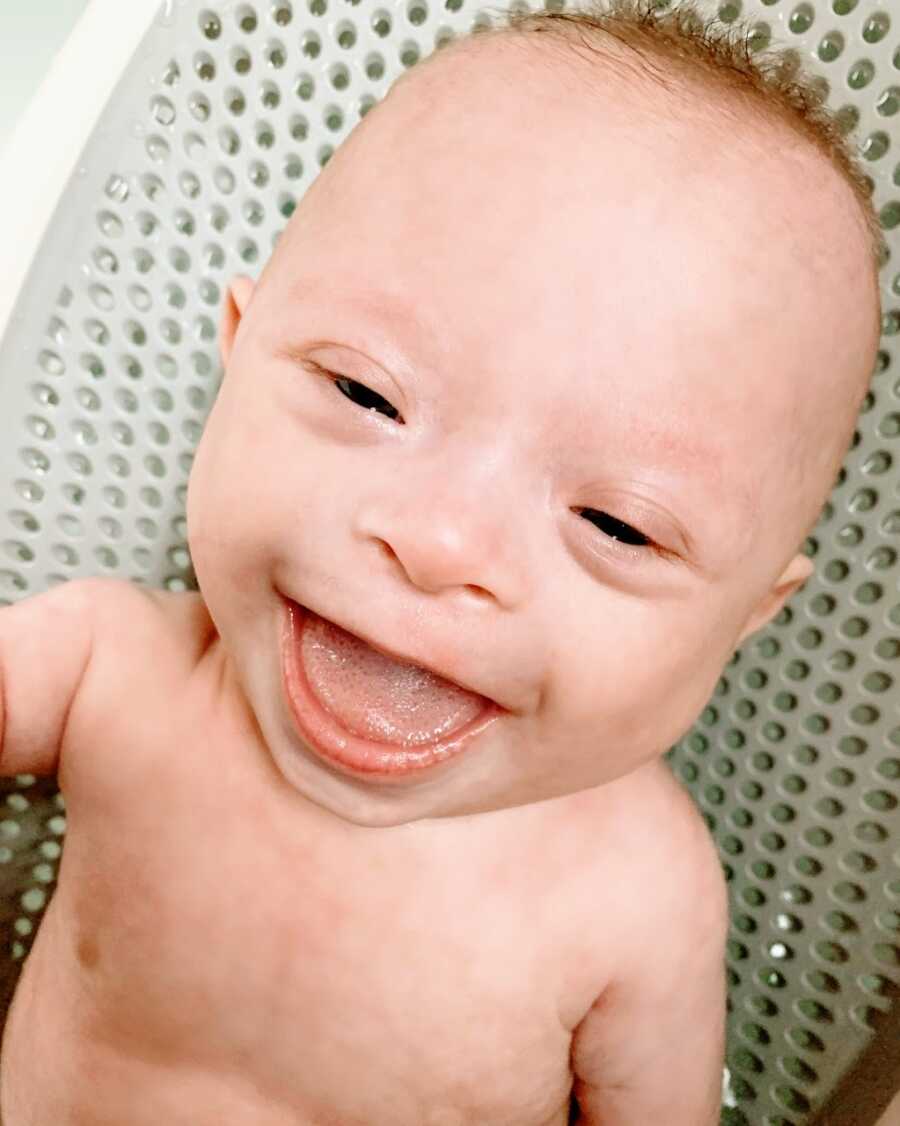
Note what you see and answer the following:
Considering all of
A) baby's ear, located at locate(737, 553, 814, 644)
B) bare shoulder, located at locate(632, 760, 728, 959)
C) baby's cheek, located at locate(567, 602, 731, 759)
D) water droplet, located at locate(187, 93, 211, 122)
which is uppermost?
water droplet, located at locate(187, 93, 211, 122)

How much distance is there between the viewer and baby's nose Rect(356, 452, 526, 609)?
40 cm

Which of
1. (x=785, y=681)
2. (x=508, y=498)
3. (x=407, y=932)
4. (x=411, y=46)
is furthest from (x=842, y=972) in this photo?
(x=411, y=46)

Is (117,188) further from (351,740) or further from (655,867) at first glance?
(655,867)

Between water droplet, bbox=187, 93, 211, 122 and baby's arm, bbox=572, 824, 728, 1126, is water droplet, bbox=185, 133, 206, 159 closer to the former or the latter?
water droplet, bbox=187, 93, 211, 122

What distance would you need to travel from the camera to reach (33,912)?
0.82m

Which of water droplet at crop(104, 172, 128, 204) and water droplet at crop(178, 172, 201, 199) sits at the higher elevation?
water droplet at crop(178, 172, 201, 199)

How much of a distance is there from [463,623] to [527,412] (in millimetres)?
88

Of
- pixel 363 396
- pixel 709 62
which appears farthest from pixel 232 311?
pixel 709 62

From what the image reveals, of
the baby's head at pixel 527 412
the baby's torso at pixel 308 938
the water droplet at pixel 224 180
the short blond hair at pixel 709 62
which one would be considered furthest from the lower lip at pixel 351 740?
the water droplet at pixel 224 180

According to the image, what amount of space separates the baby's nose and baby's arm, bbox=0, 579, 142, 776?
0.27 meters

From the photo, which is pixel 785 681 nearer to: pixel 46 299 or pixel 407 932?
pixel 407 932

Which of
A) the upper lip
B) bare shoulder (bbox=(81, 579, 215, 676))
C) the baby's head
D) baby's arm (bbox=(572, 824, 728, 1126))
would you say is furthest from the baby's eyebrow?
baby's arm (bbox=(572, 824, 728, 1126))

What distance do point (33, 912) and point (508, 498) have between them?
613 mm

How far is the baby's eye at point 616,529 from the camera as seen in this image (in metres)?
0.44
